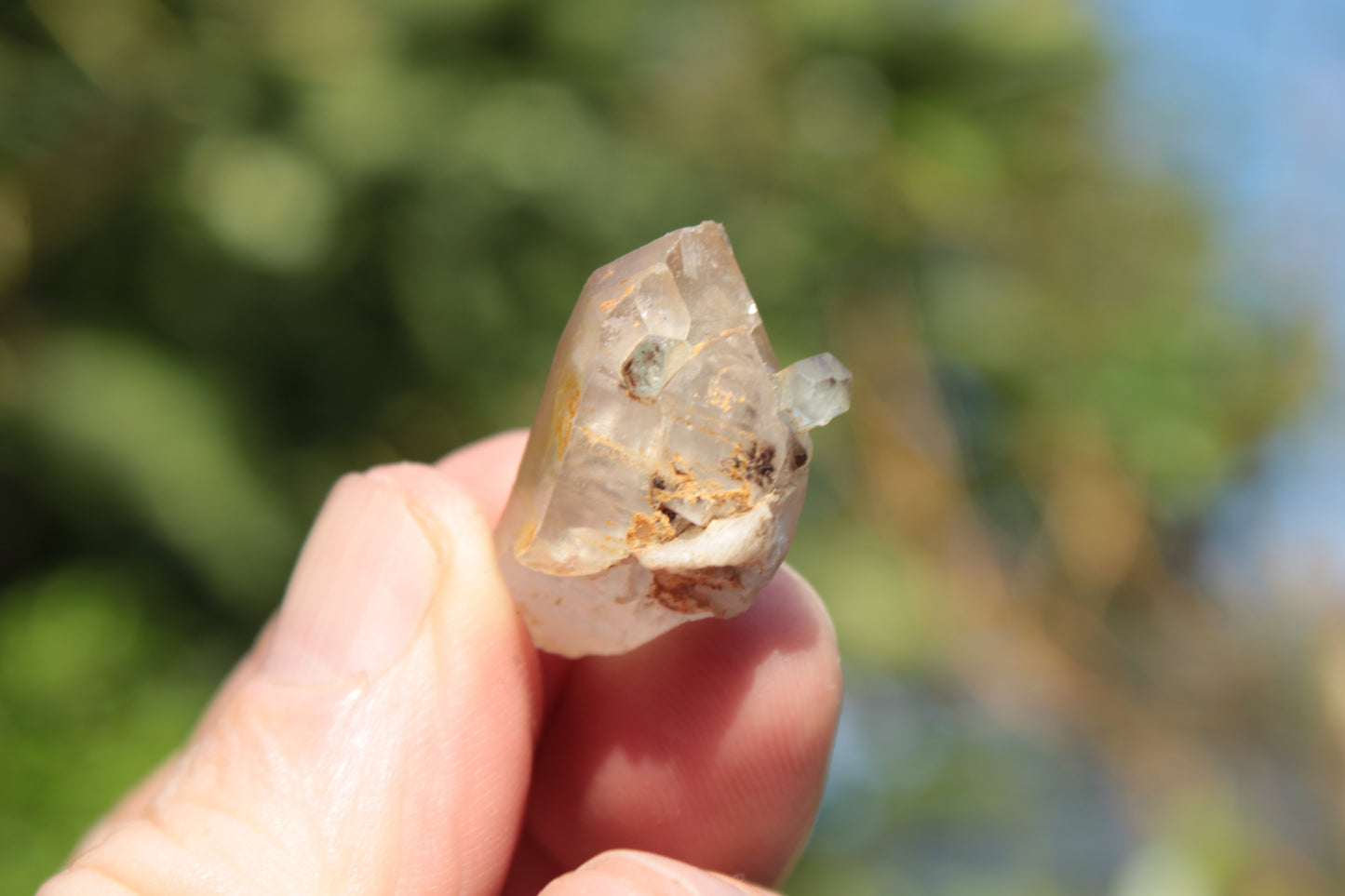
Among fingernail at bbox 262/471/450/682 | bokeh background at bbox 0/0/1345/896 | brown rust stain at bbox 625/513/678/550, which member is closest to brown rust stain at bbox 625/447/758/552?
brown rust stain at bbox 625/513/678/550

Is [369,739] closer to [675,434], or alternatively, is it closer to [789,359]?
[675,434]

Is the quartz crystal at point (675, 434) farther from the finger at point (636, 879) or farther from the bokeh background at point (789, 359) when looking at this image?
the bokeh background at point (789, 359)

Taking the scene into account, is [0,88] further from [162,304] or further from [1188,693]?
[1188,693]

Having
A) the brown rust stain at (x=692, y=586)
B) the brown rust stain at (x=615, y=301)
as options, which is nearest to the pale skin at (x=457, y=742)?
the brown rust stain at (x=692, y=586)

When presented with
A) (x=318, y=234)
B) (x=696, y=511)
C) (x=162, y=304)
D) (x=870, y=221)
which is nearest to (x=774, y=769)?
(x=696, y=511)

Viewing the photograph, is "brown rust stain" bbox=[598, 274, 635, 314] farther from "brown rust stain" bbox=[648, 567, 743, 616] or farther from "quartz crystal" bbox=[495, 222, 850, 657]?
"brown rust stain" bbox=[648, 567, 743, 616]

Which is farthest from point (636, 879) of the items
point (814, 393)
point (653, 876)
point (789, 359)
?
point (789, 359)
